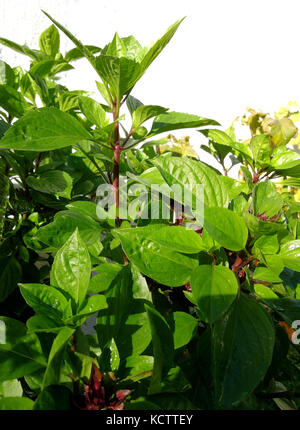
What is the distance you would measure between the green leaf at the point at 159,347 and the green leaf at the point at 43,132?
193 mm

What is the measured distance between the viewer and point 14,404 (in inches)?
10.2

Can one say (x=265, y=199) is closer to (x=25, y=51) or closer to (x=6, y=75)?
(x=6, y=75)

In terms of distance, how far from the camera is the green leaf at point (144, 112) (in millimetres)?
403

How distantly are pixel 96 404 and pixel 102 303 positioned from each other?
7 centimetres

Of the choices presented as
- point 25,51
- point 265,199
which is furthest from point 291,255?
point 25,51

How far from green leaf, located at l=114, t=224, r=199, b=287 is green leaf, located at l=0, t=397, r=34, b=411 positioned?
A: 0.13 m

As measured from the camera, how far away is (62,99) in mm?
616

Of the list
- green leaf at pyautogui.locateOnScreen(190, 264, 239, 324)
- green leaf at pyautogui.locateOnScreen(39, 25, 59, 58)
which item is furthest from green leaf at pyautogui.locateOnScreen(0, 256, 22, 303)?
green leaf at pyautogui.locateOnScreen(39, 25, 59, 58)

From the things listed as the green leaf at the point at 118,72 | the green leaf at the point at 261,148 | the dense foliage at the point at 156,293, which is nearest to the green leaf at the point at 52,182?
the dense foliage at the point at 156,293

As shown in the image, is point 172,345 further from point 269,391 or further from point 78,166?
point 78,166

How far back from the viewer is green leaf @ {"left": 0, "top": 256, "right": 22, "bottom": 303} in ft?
1.72

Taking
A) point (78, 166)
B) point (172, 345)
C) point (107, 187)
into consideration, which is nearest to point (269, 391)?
point (172, 345)

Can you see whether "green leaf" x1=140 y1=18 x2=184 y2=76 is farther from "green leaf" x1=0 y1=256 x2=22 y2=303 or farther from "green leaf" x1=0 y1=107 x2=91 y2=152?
"green leaf" x1=0 y1=256 x2=22 y2=303

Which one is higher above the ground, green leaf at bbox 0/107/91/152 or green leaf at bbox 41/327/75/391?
green leaf at bbox 0/107/91/152
